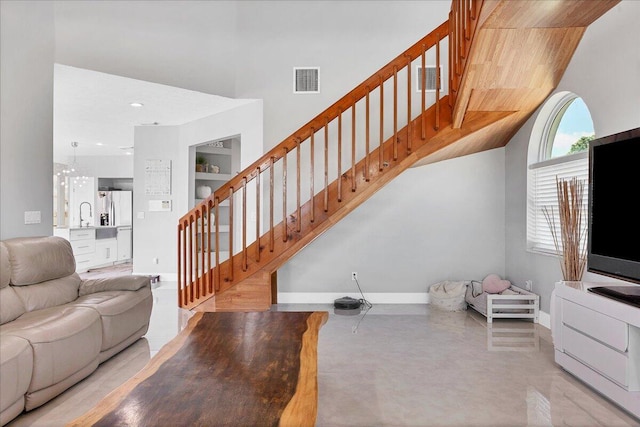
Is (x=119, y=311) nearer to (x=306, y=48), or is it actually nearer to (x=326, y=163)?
(x=326, y=163)

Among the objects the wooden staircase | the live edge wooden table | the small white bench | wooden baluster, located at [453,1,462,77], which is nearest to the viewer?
the live edge wooden table

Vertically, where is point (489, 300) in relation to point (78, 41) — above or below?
below

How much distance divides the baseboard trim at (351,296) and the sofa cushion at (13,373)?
3259 mm

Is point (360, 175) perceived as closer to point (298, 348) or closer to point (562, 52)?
point (562, 52)

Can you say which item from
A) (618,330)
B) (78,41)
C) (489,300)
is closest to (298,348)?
(618,330)

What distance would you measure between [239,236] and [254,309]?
1868mm

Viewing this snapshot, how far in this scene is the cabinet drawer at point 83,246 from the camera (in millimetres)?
8164

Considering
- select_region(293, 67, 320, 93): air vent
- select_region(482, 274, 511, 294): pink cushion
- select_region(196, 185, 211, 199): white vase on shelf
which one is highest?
select_region(293, 67, 320, 93): air vent

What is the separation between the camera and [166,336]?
Result: 398cm

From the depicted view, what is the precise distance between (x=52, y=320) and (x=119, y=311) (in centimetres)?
62

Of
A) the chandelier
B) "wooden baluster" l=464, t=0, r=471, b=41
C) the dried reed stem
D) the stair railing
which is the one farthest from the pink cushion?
the chandelier

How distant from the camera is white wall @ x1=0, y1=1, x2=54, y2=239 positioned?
381 centimetres

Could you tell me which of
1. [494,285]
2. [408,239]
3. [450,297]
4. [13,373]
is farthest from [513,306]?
[13,373]

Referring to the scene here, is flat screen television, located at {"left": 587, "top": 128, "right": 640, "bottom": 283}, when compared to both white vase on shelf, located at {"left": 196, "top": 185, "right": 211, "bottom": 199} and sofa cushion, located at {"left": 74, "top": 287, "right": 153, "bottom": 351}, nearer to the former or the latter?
sofa cushion, located at {"left": 74, "top": 287, "right": 153, "bottom": 351}
